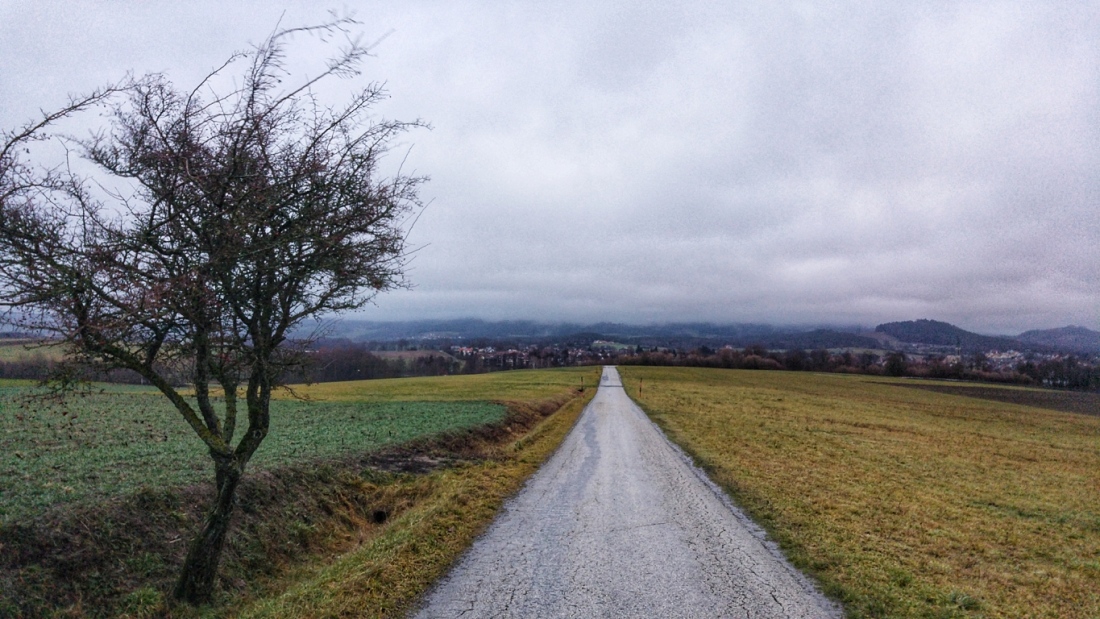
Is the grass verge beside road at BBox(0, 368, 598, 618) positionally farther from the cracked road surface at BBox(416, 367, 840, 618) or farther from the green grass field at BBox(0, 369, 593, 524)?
the cracked road surface at BBox(416, 367, 840, 618)

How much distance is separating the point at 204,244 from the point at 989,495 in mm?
19382

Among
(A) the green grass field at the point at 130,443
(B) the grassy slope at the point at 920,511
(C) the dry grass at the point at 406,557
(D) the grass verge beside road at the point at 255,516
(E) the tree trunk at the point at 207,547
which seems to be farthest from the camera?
(A) the green grass field at the point at 130,443

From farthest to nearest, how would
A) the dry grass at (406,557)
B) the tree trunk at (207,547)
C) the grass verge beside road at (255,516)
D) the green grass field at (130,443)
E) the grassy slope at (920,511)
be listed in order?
the green grass field at (130,443)
the grassy slope at (920,511)
the tree trunk at (207,547)
the grass verge beside road at (255,516)
the dry grass at (406,557)

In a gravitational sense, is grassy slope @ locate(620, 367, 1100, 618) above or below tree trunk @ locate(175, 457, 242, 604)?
below

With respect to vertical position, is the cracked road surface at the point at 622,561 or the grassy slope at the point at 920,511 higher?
the cracked road surface at the point at 622,561

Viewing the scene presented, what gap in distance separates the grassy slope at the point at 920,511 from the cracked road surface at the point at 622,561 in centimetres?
71

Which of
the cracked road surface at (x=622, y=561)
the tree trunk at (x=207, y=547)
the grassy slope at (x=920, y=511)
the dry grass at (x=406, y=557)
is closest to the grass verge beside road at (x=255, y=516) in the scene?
the dry grass at (x=406, y=557)

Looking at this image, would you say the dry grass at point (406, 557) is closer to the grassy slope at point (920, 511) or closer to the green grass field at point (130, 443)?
the green grass field at point (130, 443)

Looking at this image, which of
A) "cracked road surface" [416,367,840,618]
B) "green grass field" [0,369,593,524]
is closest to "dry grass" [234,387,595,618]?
"cracked road surface" [416,367,840,618]

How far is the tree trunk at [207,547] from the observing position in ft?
24.1

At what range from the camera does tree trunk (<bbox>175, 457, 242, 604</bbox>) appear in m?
7.35

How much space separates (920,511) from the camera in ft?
40.4

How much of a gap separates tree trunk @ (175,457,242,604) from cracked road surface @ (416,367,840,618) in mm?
3178

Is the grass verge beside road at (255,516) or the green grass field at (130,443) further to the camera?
the green grass field at (130,443)
